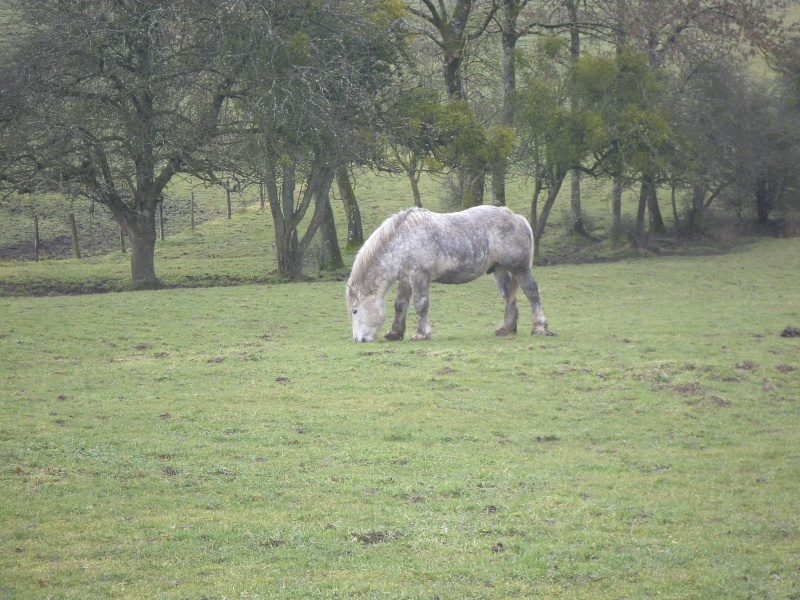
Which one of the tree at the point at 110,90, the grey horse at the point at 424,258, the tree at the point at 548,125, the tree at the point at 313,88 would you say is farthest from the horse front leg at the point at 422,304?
the tree at the point at 548,125

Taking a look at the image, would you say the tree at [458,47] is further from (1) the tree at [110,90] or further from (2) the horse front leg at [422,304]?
(2) the horse front leg at [422,304]

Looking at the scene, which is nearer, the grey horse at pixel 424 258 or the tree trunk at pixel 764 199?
the grey horse at pixel 424 258

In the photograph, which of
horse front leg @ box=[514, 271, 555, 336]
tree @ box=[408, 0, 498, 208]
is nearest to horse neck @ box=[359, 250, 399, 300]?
horse front leg @ box=[514, 271, 555, 336]

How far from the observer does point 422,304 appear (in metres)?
15.4

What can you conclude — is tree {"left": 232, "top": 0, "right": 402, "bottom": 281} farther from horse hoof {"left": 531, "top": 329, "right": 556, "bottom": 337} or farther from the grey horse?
horse hoof {"left": 531, "top": 329, "right": 556, "bottom": 337}

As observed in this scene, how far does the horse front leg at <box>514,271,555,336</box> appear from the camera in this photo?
16.1 m

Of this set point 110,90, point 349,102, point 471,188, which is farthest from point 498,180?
point 110,90

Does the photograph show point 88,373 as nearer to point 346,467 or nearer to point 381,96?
point 346,467

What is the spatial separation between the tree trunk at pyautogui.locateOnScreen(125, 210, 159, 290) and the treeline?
0.18ft

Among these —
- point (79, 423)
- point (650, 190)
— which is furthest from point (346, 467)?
point (650, 190)

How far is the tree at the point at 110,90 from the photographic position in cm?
2220

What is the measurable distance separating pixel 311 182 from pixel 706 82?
17.2 meters

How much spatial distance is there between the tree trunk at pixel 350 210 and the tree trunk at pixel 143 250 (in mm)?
6252

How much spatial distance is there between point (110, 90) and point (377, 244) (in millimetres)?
11758
